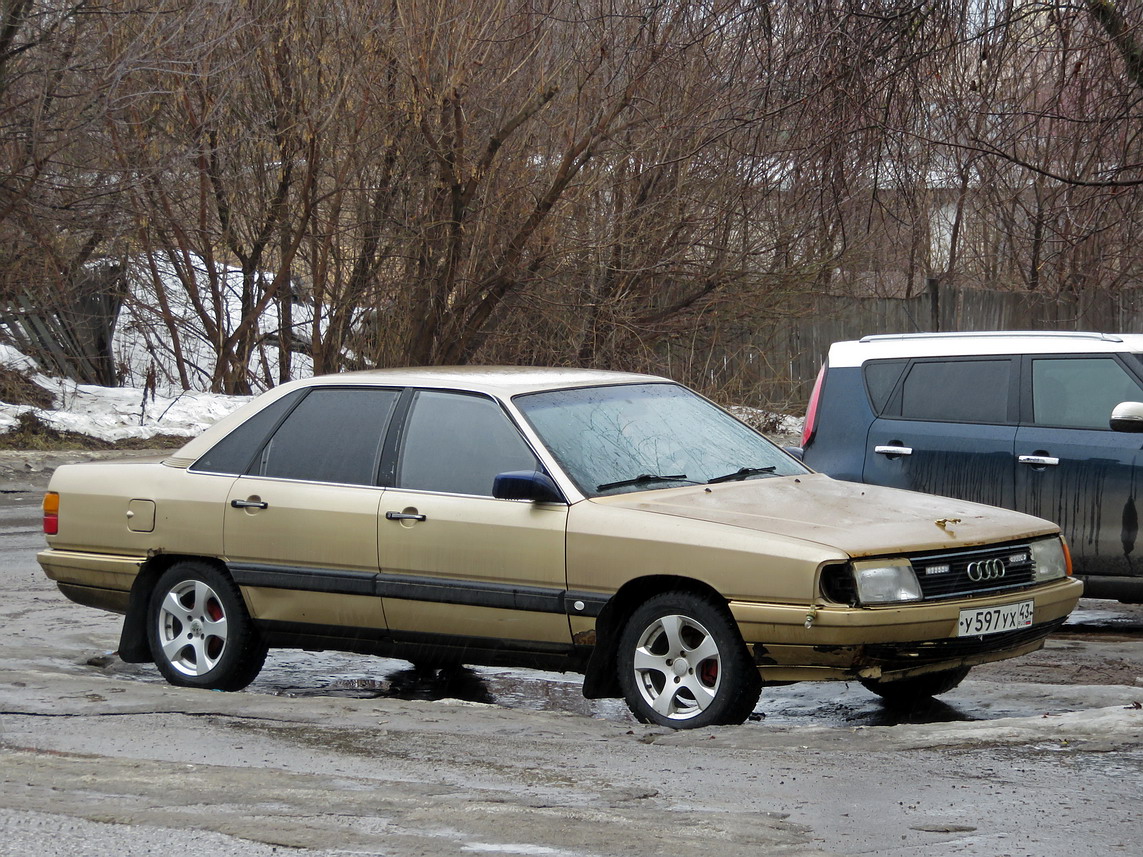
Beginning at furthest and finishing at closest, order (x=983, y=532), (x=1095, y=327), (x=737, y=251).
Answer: (x=1095, y=327), (x=737, y=251), (x=983, y=532)

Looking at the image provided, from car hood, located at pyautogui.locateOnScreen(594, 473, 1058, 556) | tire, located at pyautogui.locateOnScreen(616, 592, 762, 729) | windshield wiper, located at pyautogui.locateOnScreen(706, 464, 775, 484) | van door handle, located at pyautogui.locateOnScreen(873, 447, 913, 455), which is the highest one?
van door handle, located at pyautogui.locateOnScreen(873, 447, 913, 455)

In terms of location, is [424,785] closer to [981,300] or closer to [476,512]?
[476,512]

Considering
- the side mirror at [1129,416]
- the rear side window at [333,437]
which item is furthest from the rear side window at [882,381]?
the rear side window at [333,437]

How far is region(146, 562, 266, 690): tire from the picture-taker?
22.4ft

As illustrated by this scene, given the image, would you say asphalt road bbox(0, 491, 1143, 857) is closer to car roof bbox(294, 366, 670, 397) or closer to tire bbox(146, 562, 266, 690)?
tire bbox(146, 562, 266, 690)

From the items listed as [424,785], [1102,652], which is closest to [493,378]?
[424,785]

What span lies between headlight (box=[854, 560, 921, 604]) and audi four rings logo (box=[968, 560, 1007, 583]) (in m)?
0.32

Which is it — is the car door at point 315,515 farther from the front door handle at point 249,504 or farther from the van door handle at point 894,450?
the van door handle at point 894,450

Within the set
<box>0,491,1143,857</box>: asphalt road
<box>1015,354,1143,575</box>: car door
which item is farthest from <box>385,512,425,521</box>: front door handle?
<box>1015,354,1143,575</box>: car door

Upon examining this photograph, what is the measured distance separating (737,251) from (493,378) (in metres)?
14.3

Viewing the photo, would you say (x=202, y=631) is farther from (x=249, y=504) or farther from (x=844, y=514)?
(x=844, y=514)

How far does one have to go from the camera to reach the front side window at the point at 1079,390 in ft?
27.2

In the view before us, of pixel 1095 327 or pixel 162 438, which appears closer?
pixel 162 438

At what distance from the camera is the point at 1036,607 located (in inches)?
236
